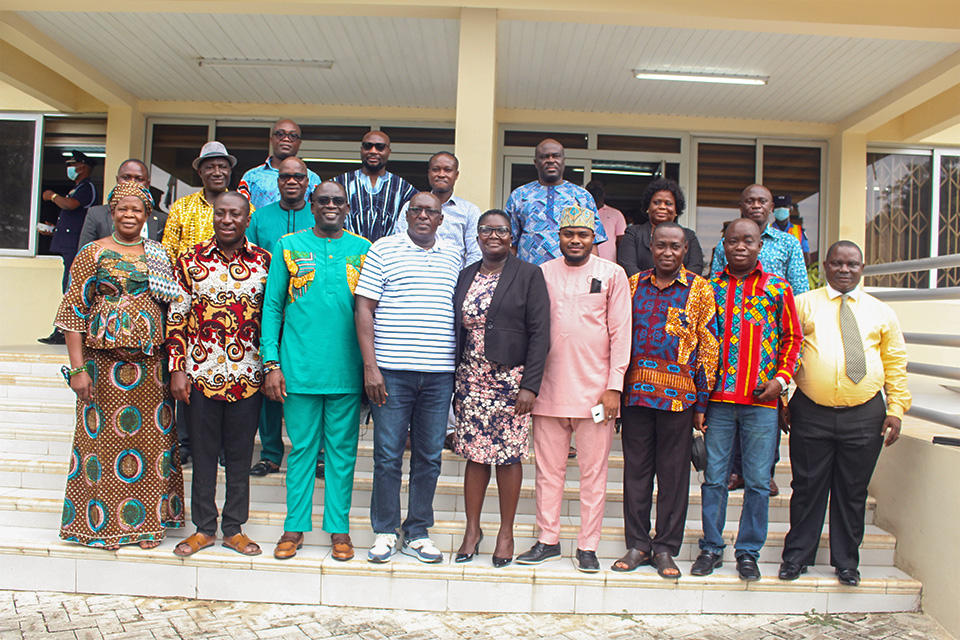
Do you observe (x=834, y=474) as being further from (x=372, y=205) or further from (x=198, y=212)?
(x=198, y=212)

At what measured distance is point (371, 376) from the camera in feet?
11.7

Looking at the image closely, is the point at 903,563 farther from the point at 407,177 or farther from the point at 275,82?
the point at 275,82

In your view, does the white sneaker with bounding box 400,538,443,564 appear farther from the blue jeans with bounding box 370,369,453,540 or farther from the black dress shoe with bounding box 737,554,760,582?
the black dress shoe with bounding box 737,554,760,582

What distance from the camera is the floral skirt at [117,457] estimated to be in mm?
3674

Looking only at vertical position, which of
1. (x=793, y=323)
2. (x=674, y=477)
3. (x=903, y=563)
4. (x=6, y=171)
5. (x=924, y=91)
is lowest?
(x=903, y=563)

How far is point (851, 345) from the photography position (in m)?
3.75

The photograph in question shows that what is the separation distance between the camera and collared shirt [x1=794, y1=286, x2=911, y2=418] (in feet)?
12.2

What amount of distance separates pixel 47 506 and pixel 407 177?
6096 millimetres

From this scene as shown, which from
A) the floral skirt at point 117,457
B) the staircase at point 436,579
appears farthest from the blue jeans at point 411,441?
the floral skirt at point 117,457

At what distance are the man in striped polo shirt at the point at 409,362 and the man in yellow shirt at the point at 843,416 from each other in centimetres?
195

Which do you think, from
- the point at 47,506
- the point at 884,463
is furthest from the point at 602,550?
the point at 47,506

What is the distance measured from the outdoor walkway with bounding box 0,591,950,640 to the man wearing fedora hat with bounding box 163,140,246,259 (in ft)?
6.70

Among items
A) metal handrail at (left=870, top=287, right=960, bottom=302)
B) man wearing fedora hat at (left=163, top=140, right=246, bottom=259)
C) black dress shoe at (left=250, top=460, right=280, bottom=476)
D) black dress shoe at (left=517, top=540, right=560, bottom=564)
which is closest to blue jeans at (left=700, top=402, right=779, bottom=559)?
black dress shoe at (left=517, top=540, right=560, bottom=564)

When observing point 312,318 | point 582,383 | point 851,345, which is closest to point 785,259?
point 851,345
